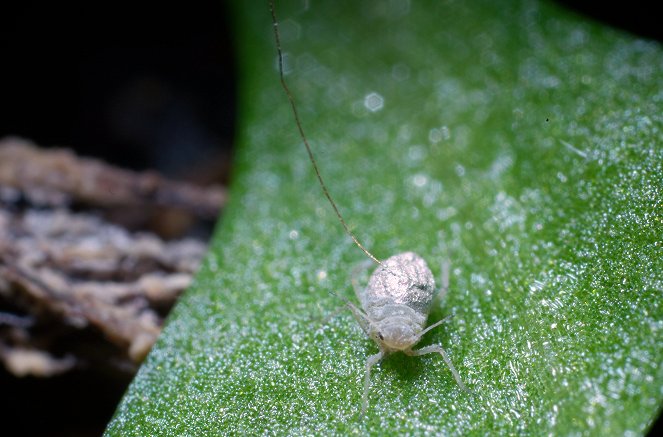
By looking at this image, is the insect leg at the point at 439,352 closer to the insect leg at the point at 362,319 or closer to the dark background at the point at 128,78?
the insect leg at the point at 362,319

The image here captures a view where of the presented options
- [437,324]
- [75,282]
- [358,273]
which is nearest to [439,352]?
[437,324]

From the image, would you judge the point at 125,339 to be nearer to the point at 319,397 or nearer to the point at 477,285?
the point at 319,397

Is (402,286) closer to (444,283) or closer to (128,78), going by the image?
(444,283)

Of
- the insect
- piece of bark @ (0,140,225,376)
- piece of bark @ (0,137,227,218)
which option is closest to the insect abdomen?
the insect

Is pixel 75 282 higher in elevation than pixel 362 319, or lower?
higher

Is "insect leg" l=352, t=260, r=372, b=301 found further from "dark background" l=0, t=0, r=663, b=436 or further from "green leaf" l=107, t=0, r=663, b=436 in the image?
"dark background" l=0, t=0, r=663, b=436

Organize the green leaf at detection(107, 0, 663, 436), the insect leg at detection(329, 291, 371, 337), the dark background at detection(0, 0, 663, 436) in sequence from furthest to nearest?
the dark background at detection(0, 0, 663, 436) → the insect leg at detection(329, 291, 371, 337) → the green leaf at detection(107, 0, 663, 436)
